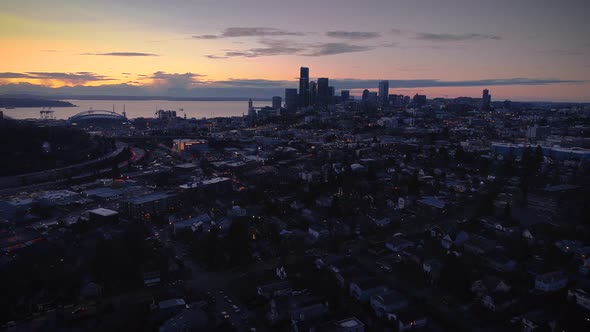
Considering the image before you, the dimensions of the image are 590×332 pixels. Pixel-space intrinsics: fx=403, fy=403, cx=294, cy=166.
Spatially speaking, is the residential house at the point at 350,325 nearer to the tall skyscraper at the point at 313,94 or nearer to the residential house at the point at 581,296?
the residential house at the point at 581,296

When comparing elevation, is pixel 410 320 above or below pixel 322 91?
below

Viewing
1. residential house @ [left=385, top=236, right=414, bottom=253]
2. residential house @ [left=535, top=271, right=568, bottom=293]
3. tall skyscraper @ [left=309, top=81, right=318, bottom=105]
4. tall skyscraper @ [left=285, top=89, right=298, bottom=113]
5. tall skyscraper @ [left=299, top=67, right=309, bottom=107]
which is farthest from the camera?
tall skyscraper @ [left=309, top=81, right=318, bottom=105]

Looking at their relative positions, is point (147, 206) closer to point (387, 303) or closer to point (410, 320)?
point (387, 303)

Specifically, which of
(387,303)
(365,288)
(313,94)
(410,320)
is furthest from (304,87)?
(410,320)

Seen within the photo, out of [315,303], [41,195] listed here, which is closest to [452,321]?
[315,303]

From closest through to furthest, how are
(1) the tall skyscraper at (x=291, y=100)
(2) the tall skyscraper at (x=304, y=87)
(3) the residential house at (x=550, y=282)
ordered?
1. (3) the residential house at (x=550, y=282)
2. (1) the tall skyscraper at (x=291, y=100)
3. (2) the tall skyscraper at (x=304, y=87)

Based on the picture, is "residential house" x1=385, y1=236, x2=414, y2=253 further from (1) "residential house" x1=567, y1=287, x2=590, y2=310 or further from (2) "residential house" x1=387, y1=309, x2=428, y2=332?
(1) "residential house" x1=567, y1=287, x2=590, y2=310

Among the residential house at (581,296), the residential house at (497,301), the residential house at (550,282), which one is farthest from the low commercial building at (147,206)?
the residential house at (581,296)

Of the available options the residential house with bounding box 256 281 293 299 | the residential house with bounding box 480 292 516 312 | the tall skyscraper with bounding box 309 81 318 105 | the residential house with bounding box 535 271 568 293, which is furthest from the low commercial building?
the tall skyscraper with bounding box 309 81 318 105

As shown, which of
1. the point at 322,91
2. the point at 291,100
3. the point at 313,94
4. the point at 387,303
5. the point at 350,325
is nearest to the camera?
the point at 350,325

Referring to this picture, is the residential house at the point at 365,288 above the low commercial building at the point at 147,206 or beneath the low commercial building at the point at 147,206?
beneath
